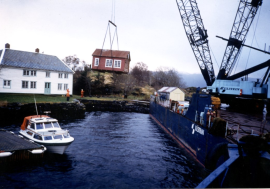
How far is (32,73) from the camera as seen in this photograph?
136ft

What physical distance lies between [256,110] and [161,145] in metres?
14.2

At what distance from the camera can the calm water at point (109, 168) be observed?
461 inches

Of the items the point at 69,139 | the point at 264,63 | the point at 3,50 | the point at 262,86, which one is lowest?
the point at 69,139

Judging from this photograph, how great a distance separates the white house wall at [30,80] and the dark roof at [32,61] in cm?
126

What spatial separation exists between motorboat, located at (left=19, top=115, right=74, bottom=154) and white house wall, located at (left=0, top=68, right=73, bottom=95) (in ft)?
81.4

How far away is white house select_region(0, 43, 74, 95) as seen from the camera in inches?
1499

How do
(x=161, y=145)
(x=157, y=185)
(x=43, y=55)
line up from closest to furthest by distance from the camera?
1. (x=157, y=185)
2. (x=161, y=145)
3. (x=43, y=55)

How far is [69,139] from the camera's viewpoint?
15539 mm

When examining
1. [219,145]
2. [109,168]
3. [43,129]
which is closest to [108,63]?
[43,129]

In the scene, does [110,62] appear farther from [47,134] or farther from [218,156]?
[218,156]

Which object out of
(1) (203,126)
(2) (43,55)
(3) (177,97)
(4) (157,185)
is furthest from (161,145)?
(2) (43,55)

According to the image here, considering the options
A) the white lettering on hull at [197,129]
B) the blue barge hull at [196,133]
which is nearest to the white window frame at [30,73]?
the blue barge hull at [196,133]

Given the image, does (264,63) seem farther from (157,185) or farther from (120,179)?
(120,179)

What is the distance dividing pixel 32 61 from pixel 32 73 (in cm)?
353
